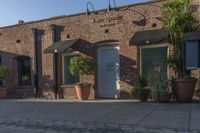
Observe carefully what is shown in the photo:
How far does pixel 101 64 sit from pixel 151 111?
6.88 metres

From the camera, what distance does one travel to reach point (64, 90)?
19.8 metres

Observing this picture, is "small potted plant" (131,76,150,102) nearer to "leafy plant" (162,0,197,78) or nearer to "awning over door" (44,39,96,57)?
"leafy plant" (162,0,197,78)

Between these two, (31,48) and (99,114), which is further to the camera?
(31,48)

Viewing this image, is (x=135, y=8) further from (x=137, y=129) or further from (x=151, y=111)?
(x=137, y=129)

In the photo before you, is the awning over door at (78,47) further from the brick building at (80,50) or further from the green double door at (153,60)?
the green double door at (153,60)

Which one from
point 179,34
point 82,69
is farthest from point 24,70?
point 179,34

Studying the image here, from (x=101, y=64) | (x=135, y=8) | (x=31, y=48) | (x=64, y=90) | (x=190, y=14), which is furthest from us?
(x=31, y=48)

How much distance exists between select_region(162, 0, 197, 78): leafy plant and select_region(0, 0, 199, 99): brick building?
3.63 ft

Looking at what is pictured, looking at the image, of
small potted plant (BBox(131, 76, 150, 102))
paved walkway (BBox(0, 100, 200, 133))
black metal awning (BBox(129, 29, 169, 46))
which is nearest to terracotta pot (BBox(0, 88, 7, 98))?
paved walkway (BBox(0, 100, 200, 133))

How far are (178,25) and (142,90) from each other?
286 centimetres

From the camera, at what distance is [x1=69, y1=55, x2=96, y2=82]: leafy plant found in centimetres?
1791

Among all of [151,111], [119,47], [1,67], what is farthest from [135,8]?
[1,67]

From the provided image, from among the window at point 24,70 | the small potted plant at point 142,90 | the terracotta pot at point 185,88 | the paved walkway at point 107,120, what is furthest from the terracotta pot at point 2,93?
the terracotta pot at point 185,88

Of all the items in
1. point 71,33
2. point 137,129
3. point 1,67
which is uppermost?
point 71,33
